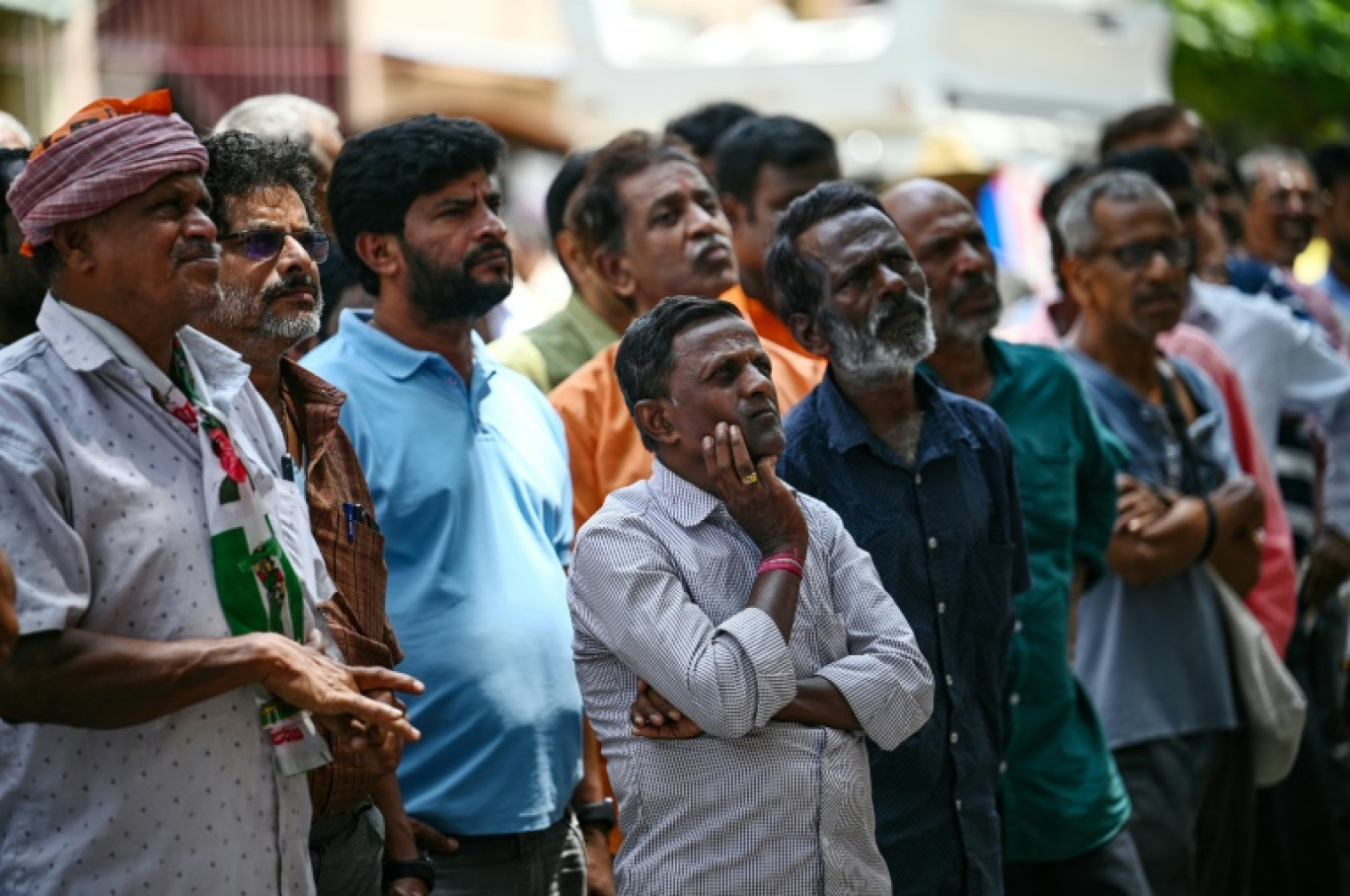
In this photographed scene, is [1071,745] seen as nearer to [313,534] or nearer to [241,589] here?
[313,534]

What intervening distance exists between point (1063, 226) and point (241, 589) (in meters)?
3.66

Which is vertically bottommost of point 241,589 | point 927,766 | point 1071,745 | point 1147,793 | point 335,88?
point 335,88

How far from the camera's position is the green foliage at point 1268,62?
19.7m

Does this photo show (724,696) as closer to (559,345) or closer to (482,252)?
(482,252)

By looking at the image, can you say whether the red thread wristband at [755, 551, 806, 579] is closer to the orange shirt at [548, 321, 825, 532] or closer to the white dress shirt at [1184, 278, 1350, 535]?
the orange shirt at [548, 321, 825, 532]

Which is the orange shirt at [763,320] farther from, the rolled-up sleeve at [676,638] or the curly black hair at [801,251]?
the rolled-up sleeve at [676,638]

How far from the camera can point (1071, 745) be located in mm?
5160

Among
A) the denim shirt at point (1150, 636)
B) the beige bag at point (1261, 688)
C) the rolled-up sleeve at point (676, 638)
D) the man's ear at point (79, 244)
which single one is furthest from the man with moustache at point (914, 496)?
the man's ear at point (79, 244)

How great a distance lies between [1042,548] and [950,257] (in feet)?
2.80

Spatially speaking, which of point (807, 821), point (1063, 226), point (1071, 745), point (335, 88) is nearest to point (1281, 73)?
point (335, 88)

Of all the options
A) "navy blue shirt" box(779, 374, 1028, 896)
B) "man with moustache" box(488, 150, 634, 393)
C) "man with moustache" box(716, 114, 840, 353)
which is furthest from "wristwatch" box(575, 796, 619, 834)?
"man with moustache" box(716, 114, 840, 353)

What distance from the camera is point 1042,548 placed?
5293 mm

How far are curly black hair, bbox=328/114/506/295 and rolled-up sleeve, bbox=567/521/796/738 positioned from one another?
1342 mm

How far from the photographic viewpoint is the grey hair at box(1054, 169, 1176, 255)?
6.21m
